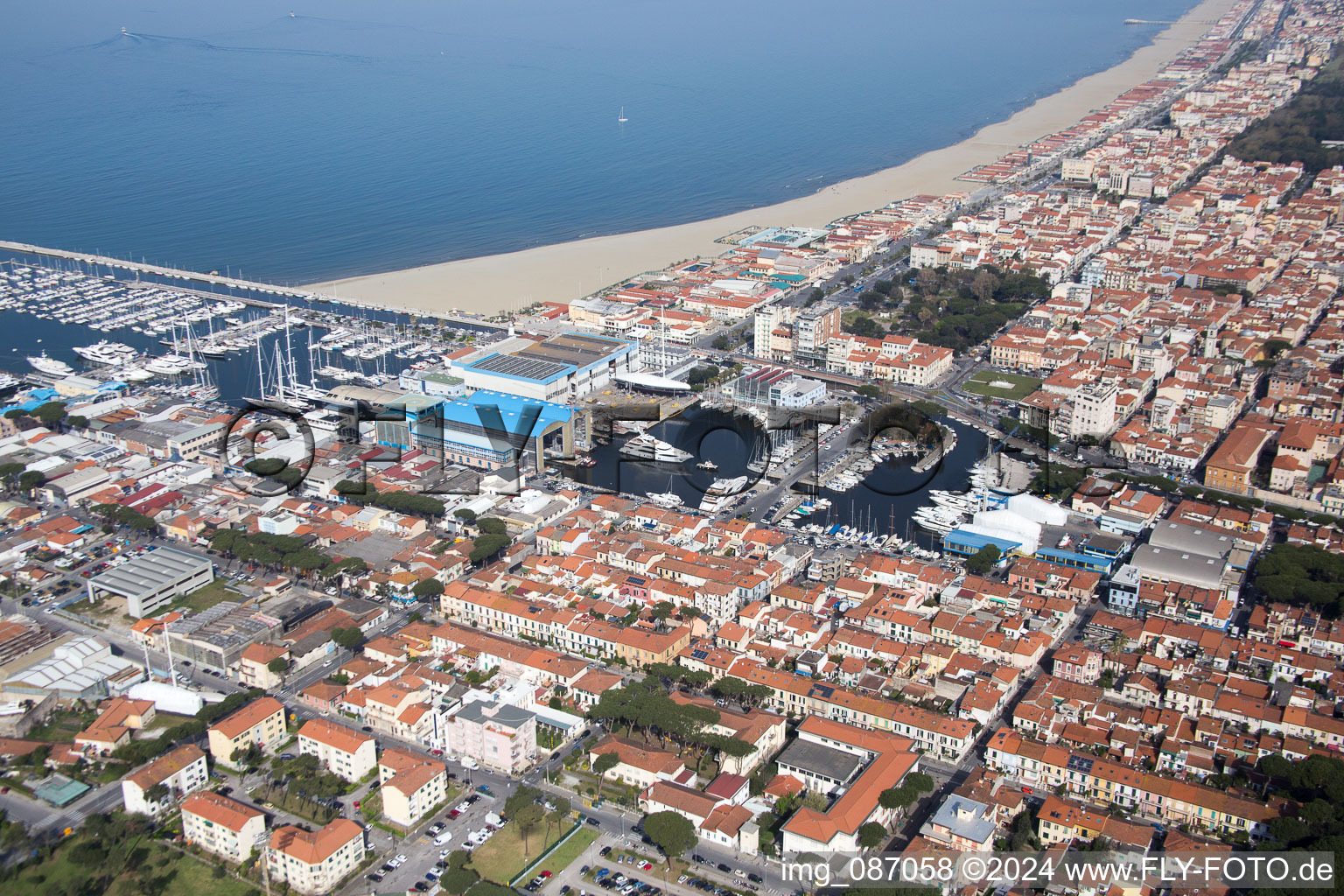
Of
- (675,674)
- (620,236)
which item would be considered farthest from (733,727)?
(620,236)

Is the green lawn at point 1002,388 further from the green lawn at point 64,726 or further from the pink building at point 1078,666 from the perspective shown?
the green lawn at point 64,726

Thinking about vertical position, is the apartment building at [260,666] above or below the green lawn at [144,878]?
above

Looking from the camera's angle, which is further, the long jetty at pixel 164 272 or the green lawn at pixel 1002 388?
the long jetty at pixel 164 272

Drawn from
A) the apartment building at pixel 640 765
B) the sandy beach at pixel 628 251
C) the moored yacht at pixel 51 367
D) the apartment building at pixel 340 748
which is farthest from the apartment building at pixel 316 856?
the sandy beach at pixel 628 251

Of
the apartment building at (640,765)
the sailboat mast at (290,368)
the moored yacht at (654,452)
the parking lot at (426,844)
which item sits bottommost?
the parking lot at (426,844)

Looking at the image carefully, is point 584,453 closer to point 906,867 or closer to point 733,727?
point 733,727
